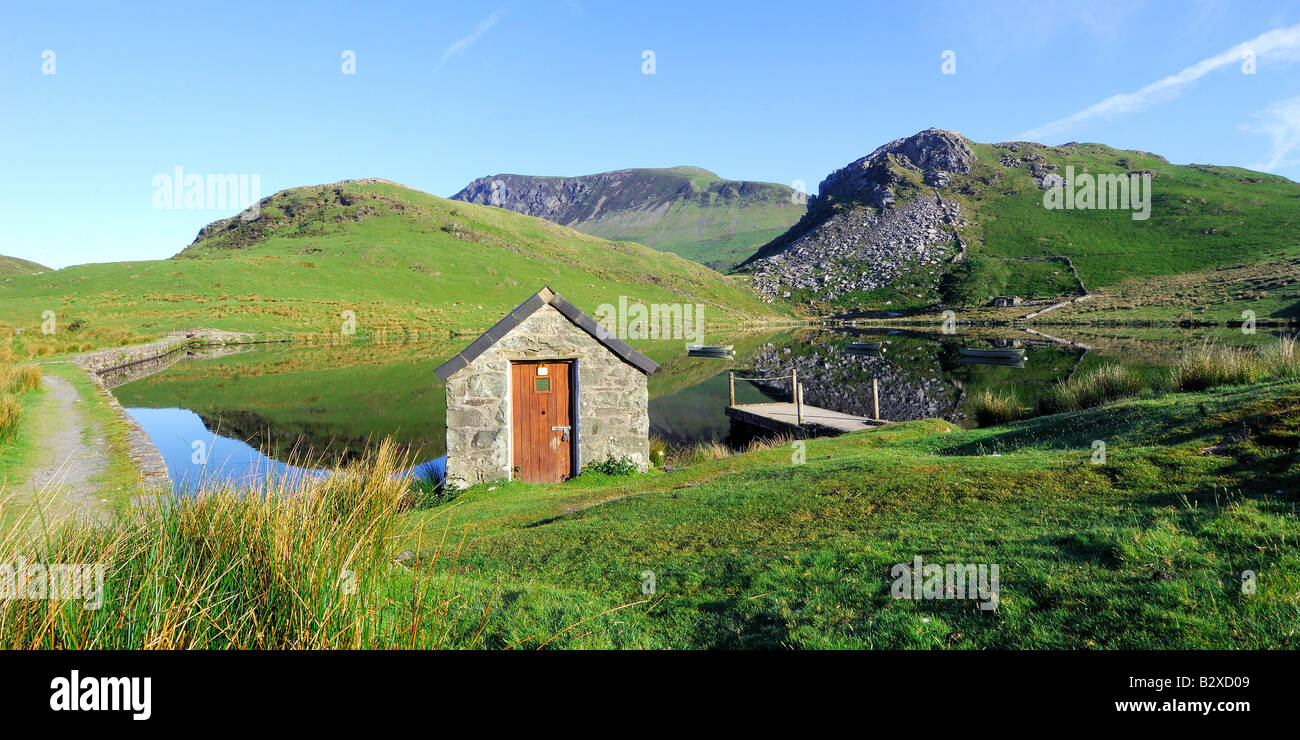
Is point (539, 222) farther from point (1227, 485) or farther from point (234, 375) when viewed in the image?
point (1227, 485)

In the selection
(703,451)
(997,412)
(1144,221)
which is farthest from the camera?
(1144,221)

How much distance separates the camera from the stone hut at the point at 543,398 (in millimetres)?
15836

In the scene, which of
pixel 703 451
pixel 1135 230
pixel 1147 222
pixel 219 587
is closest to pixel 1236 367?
pixel 703 451

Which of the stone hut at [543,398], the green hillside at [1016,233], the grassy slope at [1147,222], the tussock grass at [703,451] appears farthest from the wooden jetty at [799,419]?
the grassy slope at [1147,222]

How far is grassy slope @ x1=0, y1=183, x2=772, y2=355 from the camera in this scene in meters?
64.6

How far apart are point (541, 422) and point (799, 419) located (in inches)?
501

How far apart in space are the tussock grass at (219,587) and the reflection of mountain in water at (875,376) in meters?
26.5

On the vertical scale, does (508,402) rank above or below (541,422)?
above

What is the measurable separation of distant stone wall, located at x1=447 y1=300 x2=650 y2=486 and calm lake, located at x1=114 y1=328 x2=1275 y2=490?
12.9ft

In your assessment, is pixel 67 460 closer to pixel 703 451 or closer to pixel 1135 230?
pixel 703 451

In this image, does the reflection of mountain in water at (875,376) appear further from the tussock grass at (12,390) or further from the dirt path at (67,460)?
the tussock grass at (12,390)

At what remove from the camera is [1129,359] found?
40750mm

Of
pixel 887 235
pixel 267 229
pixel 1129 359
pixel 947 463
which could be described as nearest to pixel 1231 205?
pixel 887 235

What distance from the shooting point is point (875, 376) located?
39.9 metres
